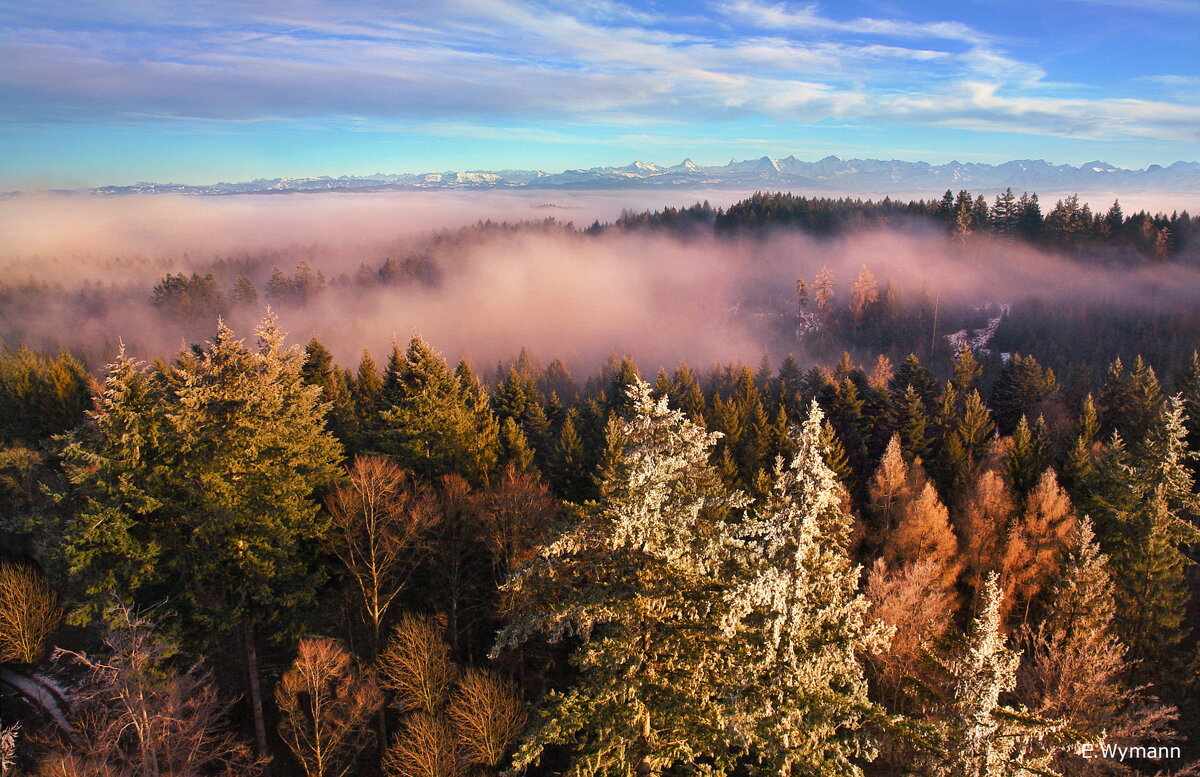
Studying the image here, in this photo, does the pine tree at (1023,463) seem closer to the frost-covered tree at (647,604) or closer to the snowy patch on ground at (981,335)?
the frost-covered tree at (647,604)

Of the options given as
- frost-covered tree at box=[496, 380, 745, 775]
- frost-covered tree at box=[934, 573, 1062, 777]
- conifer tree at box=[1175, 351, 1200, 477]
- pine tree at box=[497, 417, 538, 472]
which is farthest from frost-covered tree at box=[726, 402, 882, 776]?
conifer tree at box=[1175, 351, 1200, 477]

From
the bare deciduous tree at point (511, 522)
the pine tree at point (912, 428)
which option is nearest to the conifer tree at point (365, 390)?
the bare deciduous tree at point (511, 522)

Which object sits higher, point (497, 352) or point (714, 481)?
point (714, 481)

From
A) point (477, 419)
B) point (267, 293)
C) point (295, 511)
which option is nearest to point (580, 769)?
point (295, 511)

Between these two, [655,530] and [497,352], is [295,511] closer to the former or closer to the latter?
[655,530]

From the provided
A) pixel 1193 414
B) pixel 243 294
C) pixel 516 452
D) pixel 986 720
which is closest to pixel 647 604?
pixel 986 720
